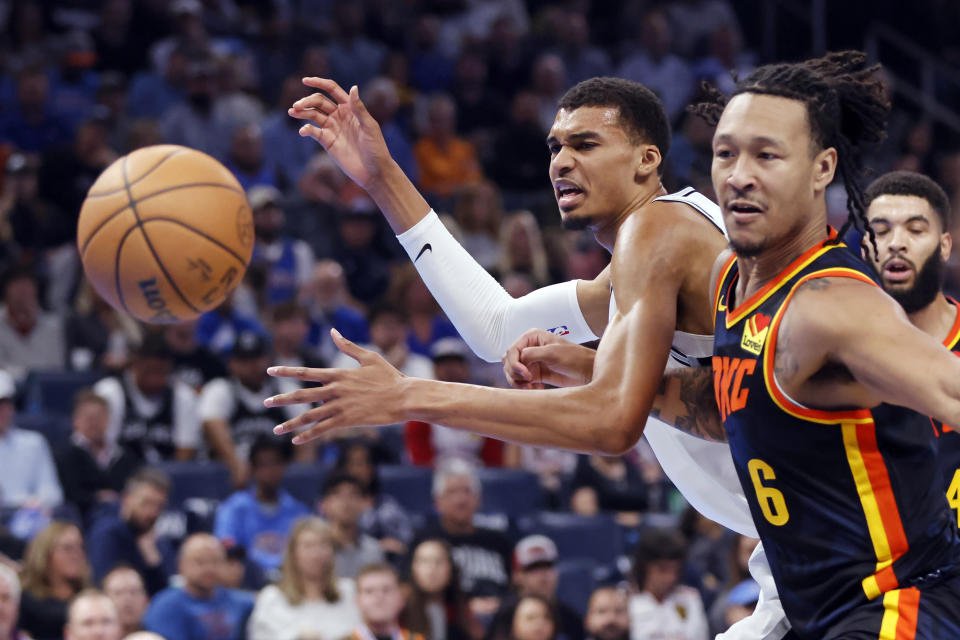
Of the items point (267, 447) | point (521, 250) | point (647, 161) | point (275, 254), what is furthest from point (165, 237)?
point (521, 250)

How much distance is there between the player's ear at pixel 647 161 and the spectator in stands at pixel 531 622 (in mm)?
3731

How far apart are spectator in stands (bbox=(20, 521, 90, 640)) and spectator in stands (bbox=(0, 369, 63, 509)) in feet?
2.73

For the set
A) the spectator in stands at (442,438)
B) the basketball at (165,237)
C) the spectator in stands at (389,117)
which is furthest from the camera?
the spectator in stands at (389,117)

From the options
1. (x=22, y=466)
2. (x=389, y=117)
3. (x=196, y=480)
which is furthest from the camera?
(x=389, y=117)

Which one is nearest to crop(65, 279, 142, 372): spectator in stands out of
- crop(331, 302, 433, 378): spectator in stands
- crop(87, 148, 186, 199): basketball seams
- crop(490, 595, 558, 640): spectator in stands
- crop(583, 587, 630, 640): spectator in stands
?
crop(331, 302, 433, 378): spectator in stands

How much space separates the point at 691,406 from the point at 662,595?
14.6 feet

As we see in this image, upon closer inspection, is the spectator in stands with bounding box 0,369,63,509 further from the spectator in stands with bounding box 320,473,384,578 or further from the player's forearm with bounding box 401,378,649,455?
the player's forearm with bounding box 401,378,649,455

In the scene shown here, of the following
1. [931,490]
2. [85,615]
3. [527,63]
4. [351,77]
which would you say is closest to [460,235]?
[351,77]

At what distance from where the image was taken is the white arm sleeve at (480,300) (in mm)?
4203

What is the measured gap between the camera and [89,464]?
24.9 ft

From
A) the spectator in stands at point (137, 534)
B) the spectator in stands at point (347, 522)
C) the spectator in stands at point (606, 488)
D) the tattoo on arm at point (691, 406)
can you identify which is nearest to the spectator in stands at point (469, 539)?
the spectator in stands at point (347, 522)

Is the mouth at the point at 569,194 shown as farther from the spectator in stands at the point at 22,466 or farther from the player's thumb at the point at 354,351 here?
the spectator in stands at the point at 22,466

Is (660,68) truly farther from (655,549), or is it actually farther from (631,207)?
(631,207)

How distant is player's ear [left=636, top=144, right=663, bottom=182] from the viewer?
148 inches
